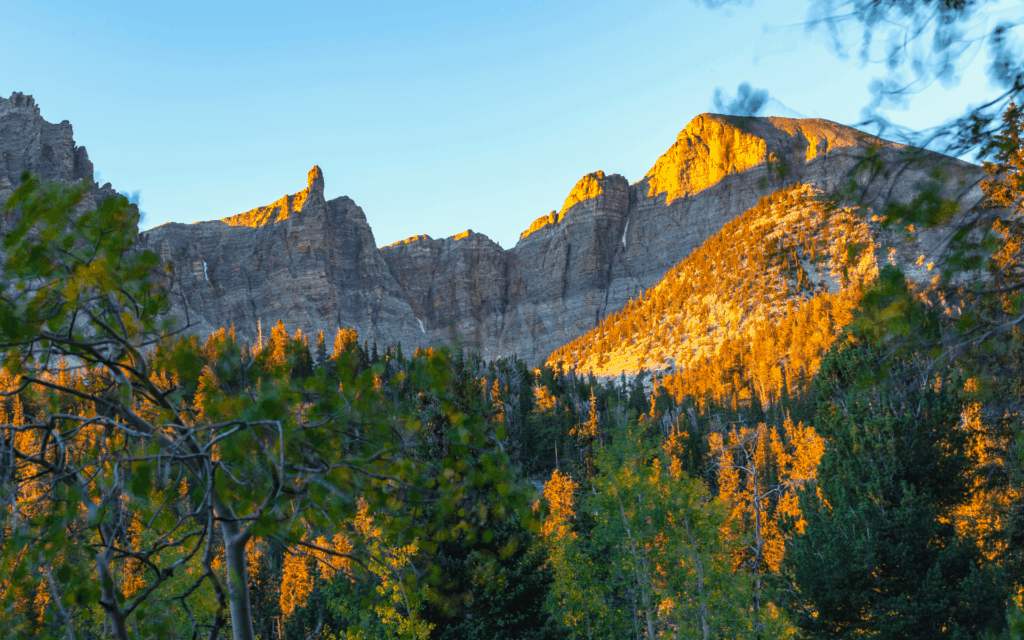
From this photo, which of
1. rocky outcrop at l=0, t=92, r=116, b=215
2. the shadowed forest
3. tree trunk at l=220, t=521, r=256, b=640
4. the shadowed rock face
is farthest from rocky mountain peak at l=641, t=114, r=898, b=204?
tree trunk at l=220, t=521, r=256, b=640

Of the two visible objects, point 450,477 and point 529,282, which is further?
point 529,282

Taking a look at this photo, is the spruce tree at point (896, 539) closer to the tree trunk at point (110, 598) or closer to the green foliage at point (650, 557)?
the green foliage at point (650, 557)

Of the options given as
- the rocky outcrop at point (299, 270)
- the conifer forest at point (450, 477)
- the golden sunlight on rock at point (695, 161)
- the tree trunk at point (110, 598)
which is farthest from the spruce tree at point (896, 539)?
the golden sunlight on rock at point (695, 161)

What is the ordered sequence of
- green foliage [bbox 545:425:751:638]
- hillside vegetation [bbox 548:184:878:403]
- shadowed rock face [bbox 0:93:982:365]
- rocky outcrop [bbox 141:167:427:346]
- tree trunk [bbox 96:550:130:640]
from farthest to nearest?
shadowed rock face [bbox 0:93:982:365], rocky outcrop [bbox 141:167:427:346], hillside vegetation [bbox 548:184:878:403], green foliage [bbox 545:425:751:638], tree trunk [bbox 96:550:130:640]

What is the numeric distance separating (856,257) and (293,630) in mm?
23291

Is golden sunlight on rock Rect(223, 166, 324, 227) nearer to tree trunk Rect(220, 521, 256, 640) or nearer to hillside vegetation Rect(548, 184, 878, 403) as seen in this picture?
hillside vegetation Rect(548, 184, 878, 403)

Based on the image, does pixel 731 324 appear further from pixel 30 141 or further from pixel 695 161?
pixel 30 141

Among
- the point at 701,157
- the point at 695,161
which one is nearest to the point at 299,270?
the point at 695,161

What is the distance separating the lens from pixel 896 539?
12758mm

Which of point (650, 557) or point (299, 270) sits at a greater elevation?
point (299, 270)

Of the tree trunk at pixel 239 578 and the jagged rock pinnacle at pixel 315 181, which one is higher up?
the jagged rock pinnacle at pixel 315 181

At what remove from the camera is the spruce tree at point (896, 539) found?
11.9 meters

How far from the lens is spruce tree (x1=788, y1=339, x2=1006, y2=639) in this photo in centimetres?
1187

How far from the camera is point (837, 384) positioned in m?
16.5
